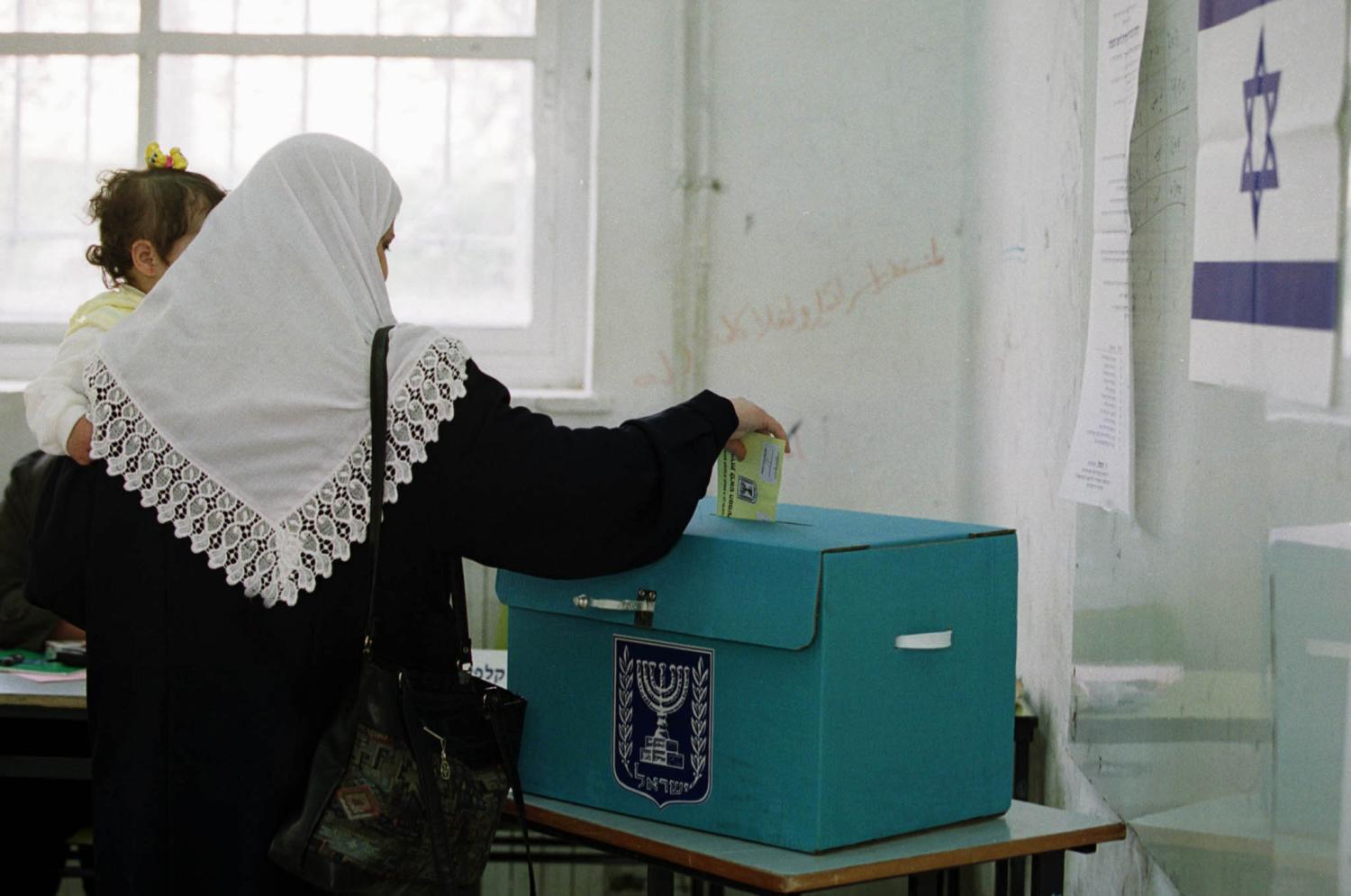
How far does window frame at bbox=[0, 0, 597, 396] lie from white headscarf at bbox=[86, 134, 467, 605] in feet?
6.51

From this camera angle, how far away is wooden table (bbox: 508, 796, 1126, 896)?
133 centimetres

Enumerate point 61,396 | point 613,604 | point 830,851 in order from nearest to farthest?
point 830,851, point 613,604, point 61,396

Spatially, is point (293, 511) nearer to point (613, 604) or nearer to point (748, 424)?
point (613, 604)

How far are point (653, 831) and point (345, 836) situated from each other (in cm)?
30

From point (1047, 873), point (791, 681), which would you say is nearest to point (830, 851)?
point (791, 681)

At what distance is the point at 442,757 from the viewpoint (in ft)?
4.69

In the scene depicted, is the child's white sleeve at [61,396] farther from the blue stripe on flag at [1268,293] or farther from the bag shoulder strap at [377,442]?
the blue stripe on flag at [1268,293]

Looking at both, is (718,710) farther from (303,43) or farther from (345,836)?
(303,43)

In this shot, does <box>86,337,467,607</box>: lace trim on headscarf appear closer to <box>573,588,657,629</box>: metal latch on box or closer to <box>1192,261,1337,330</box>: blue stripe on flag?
<box>573,588,657,629</box>: metal latch on box

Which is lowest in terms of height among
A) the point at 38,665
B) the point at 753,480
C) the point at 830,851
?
the point at 38,665

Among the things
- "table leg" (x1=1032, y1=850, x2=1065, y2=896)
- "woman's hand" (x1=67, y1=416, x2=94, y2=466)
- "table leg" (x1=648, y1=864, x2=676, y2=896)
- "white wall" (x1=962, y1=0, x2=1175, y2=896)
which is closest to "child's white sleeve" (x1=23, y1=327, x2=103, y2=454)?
"woman's hand" (x1=67, y1=416, x2=94, y2=466)

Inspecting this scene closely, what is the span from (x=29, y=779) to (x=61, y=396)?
127 centimetres

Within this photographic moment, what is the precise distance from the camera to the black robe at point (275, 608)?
1405 mm

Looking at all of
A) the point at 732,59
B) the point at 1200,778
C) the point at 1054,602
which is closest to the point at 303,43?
the point at 732,59
